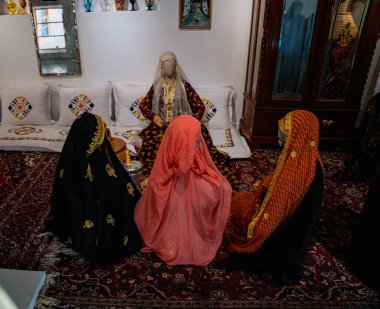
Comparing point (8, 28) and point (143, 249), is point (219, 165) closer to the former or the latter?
point (143, 249)

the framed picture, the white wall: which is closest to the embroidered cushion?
the white wall

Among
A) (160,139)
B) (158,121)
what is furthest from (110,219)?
(158,121)

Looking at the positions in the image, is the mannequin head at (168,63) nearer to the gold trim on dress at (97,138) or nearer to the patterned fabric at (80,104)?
the patterned fabric at (80,104)

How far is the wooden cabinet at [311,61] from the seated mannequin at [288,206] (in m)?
1.85

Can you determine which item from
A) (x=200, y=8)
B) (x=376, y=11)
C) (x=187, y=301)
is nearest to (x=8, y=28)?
(x=200, y=8)

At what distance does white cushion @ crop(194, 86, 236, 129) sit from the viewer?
156 inches

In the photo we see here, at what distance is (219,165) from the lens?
3.09m

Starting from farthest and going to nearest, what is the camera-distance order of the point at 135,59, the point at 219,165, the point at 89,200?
1. the point at 135,59
2. the point at 219,165
3. the point at 89,200

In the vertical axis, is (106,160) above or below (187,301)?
above

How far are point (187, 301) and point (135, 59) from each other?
3224 mm

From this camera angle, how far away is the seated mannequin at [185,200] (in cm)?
182

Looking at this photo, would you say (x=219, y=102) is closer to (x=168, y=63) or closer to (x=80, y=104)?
(x=168, y=63)

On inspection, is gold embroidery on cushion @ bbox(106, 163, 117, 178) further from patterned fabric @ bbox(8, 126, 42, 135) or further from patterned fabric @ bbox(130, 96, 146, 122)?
patterned fabric @ bbox(8, 126, 42, 135)

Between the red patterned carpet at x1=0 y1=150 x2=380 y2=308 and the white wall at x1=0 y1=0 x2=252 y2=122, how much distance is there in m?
2.31
